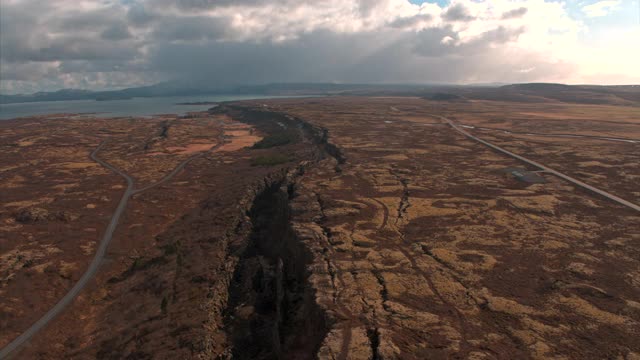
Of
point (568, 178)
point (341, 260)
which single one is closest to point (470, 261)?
point (341, 260)

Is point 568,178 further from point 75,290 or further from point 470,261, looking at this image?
point 75,290

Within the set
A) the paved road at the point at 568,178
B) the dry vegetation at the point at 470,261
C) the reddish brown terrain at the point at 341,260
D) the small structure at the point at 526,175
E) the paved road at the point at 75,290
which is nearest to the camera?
the dry vegetation at the point at 470,261

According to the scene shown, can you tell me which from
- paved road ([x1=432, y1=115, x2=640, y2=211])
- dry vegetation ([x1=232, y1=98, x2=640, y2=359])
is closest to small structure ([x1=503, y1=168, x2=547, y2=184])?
dry vegetation ([x1=232, y1=98, x2=640, y2=359])

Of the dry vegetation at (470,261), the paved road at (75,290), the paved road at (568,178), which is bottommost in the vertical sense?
the paved road at (75,290)

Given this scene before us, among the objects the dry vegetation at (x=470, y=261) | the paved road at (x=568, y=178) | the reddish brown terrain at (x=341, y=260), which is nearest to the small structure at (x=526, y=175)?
the reddish brown terrain at (x=341, y=260)

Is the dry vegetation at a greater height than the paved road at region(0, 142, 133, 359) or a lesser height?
greater

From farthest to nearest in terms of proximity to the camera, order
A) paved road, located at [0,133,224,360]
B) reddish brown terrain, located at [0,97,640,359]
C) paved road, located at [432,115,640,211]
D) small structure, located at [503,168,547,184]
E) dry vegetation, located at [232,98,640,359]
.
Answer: small structure, located at [503,168,547,184], paved road, located at [432,115,640,211], paved road, located at [0,133,224,360], reddish brown terrain, located at [0,97,640,359], dry vegetation, located at [232,98,640,359]

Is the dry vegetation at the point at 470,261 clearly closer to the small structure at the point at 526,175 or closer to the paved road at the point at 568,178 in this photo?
the paved road at the point at 568,178

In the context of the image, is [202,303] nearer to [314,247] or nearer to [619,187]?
[314,247]

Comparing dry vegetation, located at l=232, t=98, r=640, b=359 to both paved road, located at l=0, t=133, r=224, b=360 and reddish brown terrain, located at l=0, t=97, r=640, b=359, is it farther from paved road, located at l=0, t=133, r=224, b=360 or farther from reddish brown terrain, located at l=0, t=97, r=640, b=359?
paved road, located at l=0, t=133, r=224, b=360
